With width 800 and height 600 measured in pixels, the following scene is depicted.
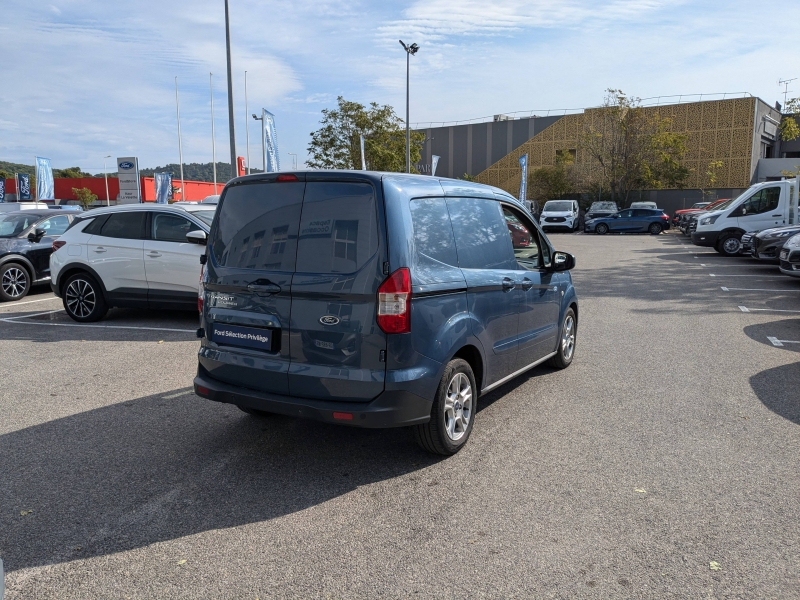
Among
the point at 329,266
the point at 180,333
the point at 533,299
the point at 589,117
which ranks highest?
the point at 589,117

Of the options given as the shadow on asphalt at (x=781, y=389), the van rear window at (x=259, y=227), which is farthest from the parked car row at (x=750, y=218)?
the van rear window at (x=259, y=227)

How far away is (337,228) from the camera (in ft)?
13.8

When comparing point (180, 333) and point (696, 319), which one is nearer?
point (180, 333)

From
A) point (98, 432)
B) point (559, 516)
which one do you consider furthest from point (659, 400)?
point (98, 432)

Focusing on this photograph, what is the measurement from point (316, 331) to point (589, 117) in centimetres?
5564

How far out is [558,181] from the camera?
54.0m

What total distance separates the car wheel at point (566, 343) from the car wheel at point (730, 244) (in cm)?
1590

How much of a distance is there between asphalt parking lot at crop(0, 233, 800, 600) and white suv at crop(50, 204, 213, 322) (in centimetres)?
244

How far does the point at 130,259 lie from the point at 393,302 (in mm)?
6919

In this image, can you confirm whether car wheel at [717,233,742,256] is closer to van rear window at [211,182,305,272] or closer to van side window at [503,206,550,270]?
van side window at [503,206,550,270]

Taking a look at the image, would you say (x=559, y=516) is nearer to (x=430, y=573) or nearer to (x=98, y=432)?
(x=430, y=573)

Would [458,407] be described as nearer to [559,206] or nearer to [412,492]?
[412,492]

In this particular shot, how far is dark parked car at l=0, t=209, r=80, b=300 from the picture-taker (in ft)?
40.2

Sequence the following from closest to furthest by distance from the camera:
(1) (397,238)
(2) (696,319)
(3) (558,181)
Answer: (1) (397,238), (2) (696,319), (3) (558,181)
